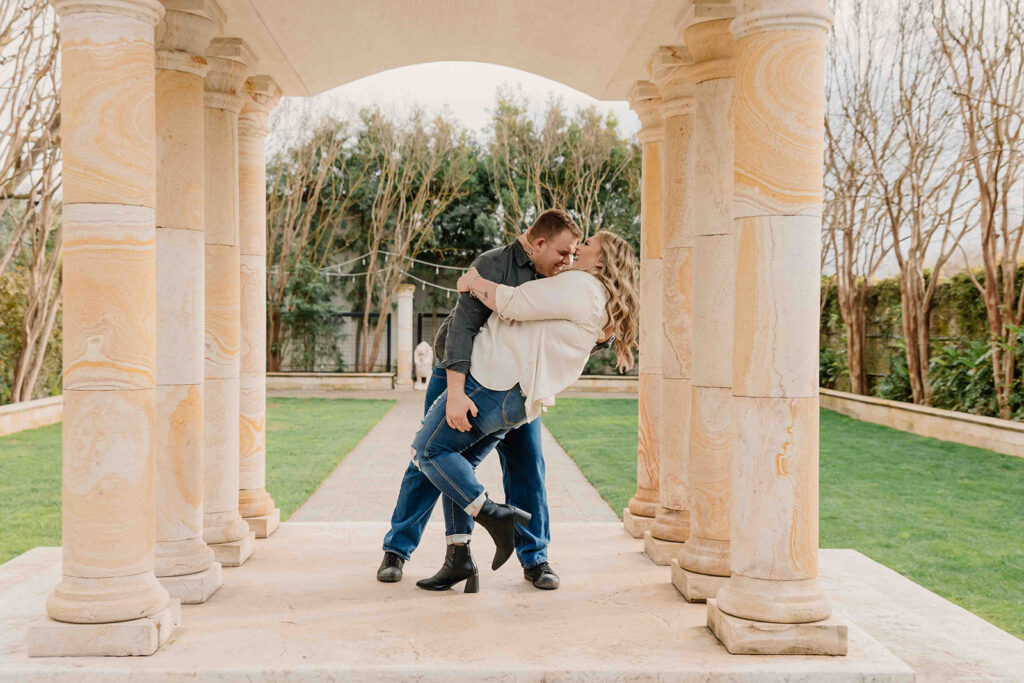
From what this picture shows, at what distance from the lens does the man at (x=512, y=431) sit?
404cm

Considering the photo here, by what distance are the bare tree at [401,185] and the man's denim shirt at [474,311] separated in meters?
19.9

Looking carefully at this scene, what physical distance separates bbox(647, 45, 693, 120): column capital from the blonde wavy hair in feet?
4.59

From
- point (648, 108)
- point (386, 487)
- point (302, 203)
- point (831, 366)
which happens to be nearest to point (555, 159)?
point (302, 203)

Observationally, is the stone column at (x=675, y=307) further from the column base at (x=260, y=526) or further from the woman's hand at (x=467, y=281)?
the column base at (x=260, y=526)

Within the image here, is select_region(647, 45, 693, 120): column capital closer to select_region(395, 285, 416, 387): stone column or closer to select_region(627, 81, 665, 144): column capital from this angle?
select_region(627, 81, 665, 144): column capital

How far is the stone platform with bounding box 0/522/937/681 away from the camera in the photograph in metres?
3.26

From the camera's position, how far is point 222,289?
202 inches

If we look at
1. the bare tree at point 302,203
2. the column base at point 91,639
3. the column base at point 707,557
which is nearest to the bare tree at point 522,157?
the bare tree at point 302,203

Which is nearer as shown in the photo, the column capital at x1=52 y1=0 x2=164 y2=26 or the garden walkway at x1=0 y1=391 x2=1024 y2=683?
the garden walkway at x1=0 y1=391 x2=1024 y2=683

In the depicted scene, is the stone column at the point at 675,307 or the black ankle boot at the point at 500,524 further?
the stone column at the point at 675,307

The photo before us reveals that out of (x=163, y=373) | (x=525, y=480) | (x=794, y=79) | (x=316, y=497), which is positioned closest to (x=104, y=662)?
(x=163, y=373)

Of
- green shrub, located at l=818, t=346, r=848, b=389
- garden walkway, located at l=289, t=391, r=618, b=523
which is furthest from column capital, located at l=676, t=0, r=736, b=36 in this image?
green shrub, located at l=818, t=346, r=848, b=389

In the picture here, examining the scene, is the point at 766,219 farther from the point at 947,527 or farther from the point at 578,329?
the point at 947,527

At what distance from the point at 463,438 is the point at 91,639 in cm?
172
